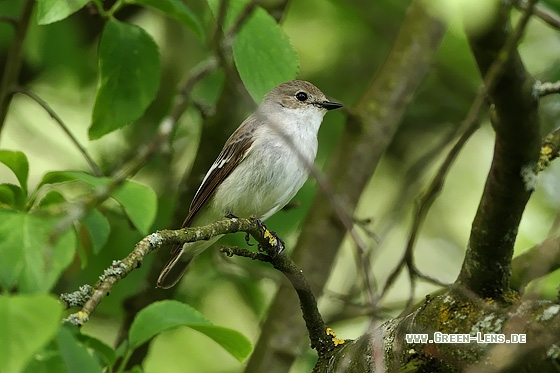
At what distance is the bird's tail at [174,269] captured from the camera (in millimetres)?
4680

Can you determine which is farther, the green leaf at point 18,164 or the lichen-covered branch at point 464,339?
the green leaf at point 18,164

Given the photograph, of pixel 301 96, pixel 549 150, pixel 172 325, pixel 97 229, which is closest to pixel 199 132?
pixel 301 96

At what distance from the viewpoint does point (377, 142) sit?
571cm

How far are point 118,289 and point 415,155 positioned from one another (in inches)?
133

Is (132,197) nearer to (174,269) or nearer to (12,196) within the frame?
(12,196)

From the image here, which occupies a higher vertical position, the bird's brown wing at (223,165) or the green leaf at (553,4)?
the green leaf at (553,4)

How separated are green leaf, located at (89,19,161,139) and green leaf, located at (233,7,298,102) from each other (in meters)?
0.62

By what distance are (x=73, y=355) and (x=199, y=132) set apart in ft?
14.4

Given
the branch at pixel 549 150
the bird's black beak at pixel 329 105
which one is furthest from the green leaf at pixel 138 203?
the bird's black beak at pixel 329 105

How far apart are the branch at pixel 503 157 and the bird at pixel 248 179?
2.05 meters

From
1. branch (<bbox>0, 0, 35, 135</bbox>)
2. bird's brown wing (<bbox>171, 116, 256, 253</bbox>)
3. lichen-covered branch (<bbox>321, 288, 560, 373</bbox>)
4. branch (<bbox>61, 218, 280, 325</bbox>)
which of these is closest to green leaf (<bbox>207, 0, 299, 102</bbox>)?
branch (<bbox>61, 218, 280, 325</bbox>)

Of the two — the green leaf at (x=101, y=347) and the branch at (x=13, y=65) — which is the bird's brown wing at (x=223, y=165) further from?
the green leaf at (x=101, y=347)

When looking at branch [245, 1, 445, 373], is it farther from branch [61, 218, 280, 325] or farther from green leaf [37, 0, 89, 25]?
green leaf [37, 0, 89, 25]

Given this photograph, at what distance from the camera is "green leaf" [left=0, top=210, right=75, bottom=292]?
2131 mm
